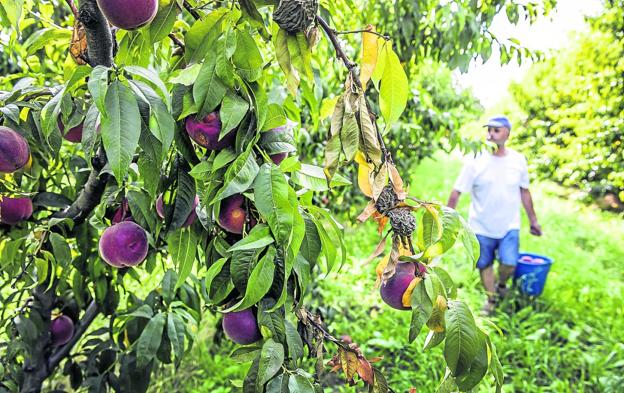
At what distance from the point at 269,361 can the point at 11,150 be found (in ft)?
1.65

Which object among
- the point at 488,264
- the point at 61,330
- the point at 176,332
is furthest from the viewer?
the point at 488,264

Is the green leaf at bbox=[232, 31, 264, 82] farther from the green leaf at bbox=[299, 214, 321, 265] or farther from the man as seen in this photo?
the man

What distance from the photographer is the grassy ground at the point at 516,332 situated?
87.1 inches

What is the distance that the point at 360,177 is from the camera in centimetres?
61

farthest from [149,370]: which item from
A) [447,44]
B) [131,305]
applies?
[447,44]

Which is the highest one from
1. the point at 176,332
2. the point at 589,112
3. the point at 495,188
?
the point at 176,332

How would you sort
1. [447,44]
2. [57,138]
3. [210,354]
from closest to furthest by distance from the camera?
1. [57,138]
2. [447,44]
3. [210,354]

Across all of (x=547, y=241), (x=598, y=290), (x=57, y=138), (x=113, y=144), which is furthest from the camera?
(x=547, y=241)

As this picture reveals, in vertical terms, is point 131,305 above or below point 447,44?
below

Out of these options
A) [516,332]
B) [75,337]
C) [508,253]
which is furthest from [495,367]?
[508,253]

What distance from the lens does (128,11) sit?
565 mm

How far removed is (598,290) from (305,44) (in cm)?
347

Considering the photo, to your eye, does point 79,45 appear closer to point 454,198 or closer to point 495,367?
point 495,367

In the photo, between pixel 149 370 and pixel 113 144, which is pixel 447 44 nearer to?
pixel 149 370
